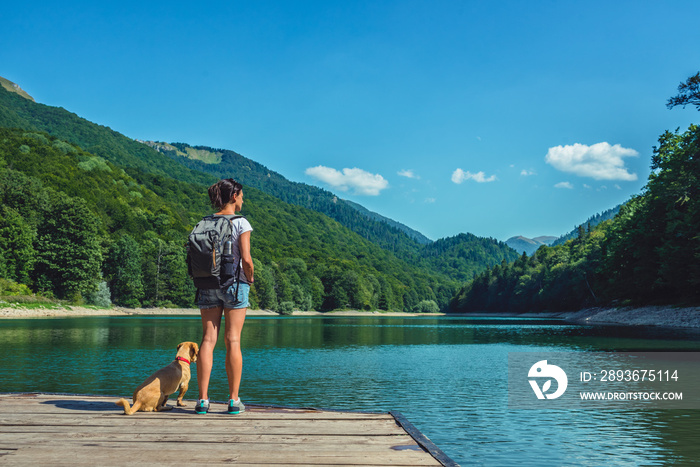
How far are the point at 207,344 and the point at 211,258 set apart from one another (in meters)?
1.16

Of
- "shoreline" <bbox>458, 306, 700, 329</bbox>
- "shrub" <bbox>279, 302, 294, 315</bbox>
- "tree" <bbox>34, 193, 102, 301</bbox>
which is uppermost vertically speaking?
"tree" <bbox>34, 193, 102, 301</bbox>

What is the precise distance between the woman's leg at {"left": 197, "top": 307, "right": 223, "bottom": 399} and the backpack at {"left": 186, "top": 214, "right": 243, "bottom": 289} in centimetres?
37

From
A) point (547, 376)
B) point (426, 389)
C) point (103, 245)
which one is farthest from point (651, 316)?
point (103, 245)

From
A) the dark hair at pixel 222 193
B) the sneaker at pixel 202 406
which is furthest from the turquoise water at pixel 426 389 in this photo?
the dark hair at pixel 222 193

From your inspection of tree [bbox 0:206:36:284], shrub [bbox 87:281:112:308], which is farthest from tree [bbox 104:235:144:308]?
tree [bbox 0:206:36:284]

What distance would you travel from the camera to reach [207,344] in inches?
267

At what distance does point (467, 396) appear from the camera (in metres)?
16.7

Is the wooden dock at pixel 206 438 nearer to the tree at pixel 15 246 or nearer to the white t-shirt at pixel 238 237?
the white t-shirt at pixel 238 237

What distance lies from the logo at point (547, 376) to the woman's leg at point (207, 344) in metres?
12.7

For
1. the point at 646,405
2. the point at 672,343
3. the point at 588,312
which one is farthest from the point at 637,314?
the point at 646,405

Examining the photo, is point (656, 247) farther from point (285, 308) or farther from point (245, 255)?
point (285, 308)

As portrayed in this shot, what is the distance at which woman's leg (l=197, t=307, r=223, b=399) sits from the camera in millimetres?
6625

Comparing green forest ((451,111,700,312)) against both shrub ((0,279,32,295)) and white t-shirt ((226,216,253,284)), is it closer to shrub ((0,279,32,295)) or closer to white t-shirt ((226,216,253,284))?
white t-shirt ((226,216,253,284))

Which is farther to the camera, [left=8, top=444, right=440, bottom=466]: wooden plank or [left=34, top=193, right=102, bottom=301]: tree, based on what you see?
[left=34, top=193, right=102, bottom=301]: tree
